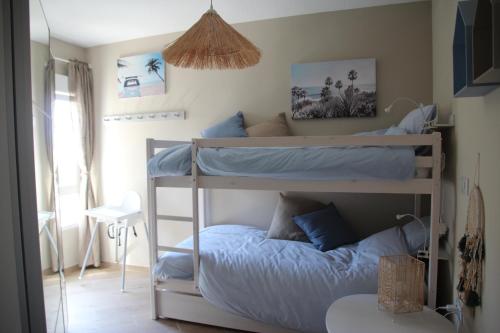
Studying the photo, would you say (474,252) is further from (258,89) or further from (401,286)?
(258,89)

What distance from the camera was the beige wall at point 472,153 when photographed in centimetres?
117

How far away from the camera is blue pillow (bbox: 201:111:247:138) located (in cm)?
305

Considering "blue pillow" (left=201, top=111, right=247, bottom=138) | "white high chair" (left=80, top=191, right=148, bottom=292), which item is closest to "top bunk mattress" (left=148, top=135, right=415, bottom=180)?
"blue pillow" (left=201, top=111, right=247, bottom=138)

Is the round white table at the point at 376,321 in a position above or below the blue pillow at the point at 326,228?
below

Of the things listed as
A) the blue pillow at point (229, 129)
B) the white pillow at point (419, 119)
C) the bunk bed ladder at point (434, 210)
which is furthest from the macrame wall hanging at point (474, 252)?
the blue pillow at point (229, 129)

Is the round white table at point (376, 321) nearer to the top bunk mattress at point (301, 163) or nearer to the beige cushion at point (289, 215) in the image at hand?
the top bunk mattress at point (301, 163)

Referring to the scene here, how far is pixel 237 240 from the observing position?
105 inches

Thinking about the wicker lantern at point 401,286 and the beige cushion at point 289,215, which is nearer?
the wicker lantern at point 401,286

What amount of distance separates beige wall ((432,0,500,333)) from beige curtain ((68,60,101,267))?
3.59 m

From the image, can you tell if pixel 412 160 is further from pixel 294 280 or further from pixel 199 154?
pixel 199 154

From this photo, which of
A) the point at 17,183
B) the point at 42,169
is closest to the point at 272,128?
the point at 42,169

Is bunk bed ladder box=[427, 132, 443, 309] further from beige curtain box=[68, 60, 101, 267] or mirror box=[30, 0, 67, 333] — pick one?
beige curtain box=[68, 60, 101, 267]

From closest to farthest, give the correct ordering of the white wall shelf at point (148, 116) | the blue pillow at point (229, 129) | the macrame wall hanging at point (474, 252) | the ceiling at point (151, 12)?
the macrame wall hanging at point (474, 252), the ceiling at point (151, 12), the blue pillow at point (229, 129), the white wall shelf at point (148, 116)

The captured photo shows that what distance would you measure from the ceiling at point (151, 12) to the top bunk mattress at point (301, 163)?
4.57ft
